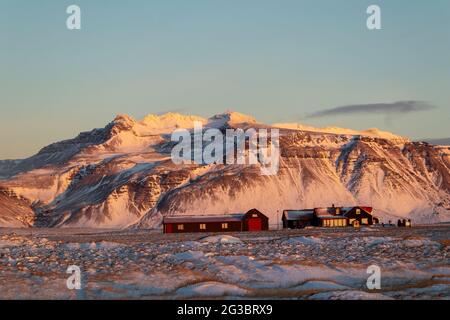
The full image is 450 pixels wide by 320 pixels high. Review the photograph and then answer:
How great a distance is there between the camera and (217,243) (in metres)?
56.6

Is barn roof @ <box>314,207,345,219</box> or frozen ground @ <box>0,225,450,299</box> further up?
barn roof @ <box>314,207,345,219</box>

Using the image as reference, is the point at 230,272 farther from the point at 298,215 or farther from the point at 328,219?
the point at 298,215

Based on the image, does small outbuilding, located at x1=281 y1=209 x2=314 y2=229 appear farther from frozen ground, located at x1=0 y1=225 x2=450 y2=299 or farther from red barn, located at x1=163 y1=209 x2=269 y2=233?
frozen ground, located at x1=0 y1=225 x2=450 y2=299

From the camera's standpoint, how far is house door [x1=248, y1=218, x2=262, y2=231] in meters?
122

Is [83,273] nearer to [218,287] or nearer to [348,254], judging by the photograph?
[218,287]

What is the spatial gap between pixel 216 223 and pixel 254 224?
748 cm

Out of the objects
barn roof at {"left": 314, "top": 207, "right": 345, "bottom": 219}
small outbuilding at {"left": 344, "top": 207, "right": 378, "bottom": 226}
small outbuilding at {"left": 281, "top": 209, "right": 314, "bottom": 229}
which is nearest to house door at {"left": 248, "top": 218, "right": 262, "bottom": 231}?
small outbuilding at {"left": 281, "top": 209, "right": 314, "bottom": 229}

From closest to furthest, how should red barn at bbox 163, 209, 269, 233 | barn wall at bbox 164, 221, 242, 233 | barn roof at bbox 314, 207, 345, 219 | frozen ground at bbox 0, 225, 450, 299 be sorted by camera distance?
frozen ground at bbox 0, 225, 450, 299 → barn wall at bbox 164, 221, 242, 233 → red barn at bbox 163, 209, 269, 233 → barn roof at bbox 314, 207, 345, 219

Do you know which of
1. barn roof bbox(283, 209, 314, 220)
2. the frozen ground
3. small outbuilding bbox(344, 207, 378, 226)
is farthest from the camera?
barn roof bbox(283, 209, 314, 220)

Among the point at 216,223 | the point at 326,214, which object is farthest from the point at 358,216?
the point at 216,223

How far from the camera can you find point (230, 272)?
3691 centimetres
